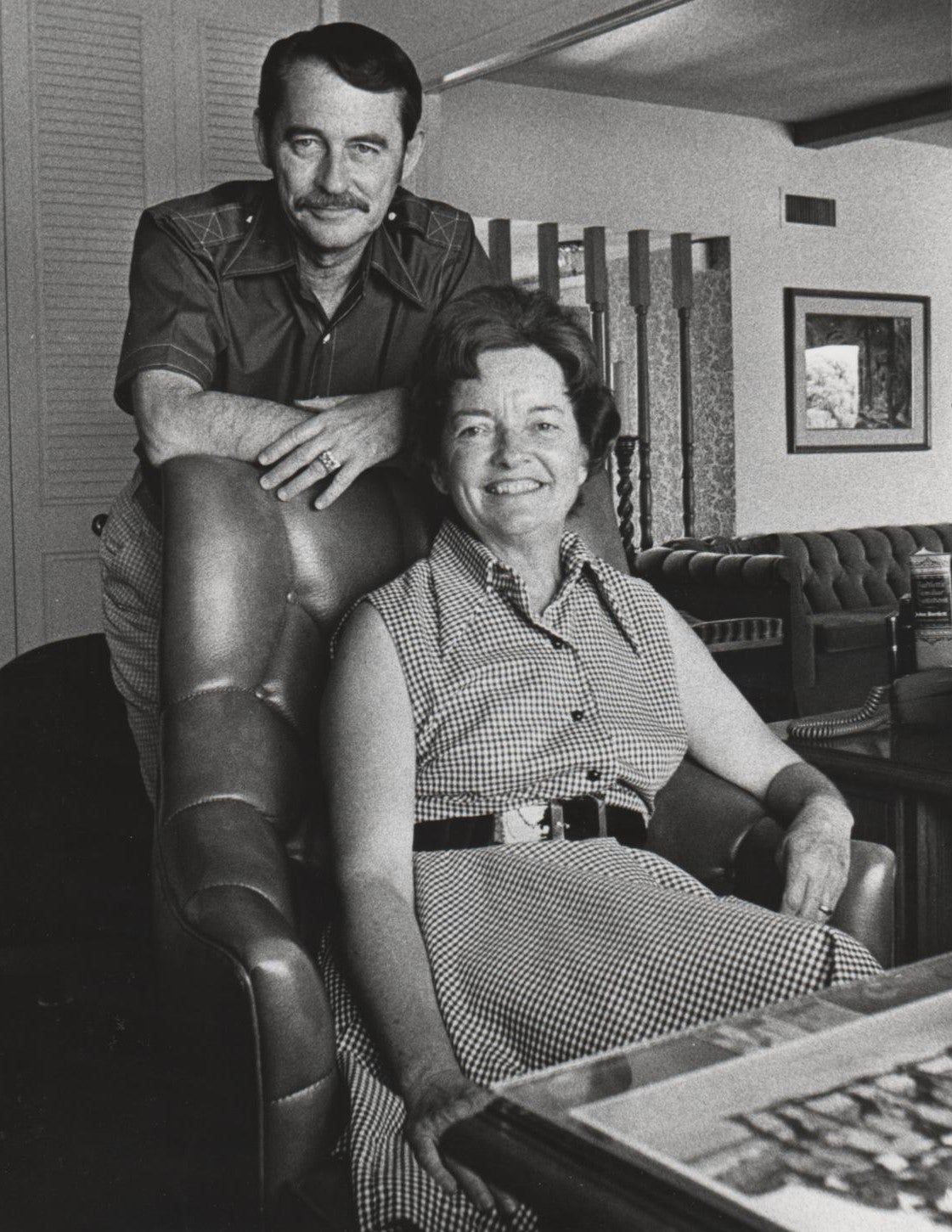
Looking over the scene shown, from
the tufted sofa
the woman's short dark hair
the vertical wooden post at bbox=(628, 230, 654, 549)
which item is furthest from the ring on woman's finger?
the vertical wooden post at bbox=(628, 230, 654, 549)

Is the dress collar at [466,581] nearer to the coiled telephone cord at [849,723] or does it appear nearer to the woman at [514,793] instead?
the woman at [514,793]

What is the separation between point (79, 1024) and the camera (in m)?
2.89

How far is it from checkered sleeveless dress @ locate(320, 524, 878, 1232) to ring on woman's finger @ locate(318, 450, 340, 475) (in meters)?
0.18

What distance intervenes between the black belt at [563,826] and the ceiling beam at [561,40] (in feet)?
12.1

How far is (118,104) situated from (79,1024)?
291 centimetres

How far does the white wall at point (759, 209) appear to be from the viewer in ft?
23.4

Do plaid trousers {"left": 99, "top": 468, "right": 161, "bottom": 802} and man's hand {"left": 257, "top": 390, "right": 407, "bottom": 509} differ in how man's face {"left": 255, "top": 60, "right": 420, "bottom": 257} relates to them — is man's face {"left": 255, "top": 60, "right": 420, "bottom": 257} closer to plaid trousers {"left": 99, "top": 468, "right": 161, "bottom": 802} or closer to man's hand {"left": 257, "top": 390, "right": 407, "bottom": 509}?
man's hand {"left": 257, "top": 390, "right": 407, "bottom": 509}

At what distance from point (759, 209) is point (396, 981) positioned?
730 cm

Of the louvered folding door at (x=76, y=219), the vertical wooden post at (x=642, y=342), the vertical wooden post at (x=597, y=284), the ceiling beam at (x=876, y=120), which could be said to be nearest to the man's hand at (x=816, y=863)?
the louvered folding door at (x=76, y=219)

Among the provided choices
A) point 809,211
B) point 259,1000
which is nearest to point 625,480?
point 809,211

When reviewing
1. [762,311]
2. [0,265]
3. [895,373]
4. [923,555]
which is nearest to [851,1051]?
[923,555]

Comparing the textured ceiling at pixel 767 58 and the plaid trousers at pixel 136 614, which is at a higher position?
the textured ceiling at pixel 767 58

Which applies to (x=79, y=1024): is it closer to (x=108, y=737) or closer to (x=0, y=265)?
(x=108, y=737)

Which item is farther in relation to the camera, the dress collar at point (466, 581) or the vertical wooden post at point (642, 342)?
the vertical wooden post at point (642, 342)
